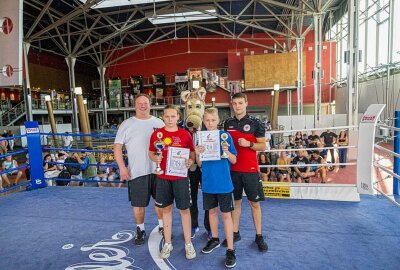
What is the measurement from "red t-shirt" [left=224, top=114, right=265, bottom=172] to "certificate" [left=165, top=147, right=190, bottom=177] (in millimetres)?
551

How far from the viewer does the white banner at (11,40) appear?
3.80 metres

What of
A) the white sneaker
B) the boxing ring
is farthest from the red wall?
the white sneaker

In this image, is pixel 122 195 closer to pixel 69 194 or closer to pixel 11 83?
pixel 69 194

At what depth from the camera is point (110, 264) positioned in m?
2.87

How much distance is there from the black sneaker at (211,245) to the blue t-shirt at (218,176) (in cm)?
59

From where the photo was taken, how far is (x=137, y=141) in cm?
326

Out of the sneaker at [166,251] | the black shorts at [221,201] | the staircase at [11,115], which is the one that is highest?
the staircase at [11,115]

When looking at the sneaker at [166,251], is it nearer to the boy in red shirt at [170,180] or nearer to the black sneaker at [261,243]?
the boy in red shirt at [170,180]

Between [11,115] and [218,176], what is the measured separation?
22.0 metres

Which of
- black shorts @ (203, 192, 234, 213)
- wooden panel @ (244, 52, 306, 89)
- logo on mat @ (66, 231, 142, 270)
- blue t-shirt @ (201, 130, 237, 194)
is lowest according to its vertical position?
logo on mat @ (66, 231, 142, 270)

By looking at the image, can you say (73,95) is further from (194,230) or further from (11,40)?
(194,230)

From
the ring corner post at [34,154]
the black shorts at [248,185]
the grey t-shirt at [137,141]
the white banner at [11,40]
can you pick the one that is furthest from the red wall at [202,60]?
the black shorts at [248,185]

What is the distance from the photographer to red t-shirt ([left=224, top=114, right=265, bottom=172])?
3.05m

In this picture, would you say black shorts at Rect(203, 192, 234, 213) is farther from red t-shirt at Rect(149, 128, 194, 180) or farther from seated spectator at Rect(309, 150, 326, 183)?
seated spectator at Rect(309, 150, 326, 183)
